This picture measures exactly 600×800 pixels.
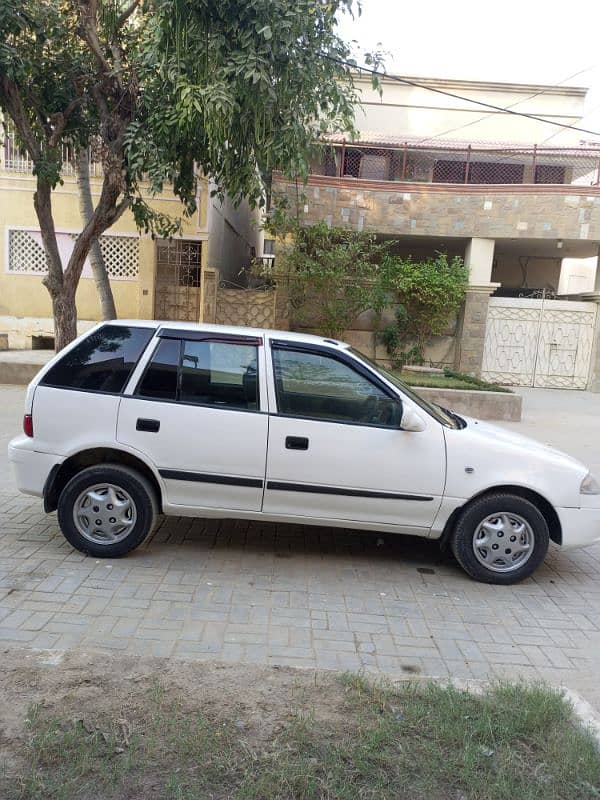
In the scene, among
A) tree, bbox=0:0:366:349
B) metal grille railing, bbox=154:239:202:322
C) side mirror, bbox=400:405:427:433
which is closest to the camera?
side mirror, bbox=400:405:427:433

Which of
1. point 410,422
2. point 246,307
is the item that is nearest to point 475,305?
point 246,307

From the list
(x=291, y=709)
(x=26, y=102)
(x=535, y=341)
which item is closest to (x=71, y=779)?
(x=291, y=709)

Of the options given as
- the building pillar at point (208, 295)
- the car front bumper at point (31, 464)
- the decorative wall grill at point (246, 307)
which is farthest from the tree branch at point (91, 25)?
the decorative wall grill at point (246, 307)

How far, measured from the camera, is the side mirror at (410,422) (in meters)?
4.45

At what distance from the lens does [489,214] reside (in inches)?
626

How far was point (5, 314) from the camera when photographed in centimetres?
1562

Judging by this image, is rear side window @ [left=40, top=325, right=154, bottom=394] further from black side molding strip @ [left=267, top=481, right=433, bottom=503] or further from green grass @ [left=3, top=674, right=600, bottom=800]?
green grass @ [left=3, top=674, right=600, bottom=800]

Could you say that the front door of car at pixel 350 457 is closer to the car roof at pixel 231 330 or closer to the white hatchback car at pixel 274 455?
the white hatchback car at pixel 274 455

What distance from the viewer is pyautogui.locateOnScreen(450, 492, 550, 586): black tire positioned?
4.53 meters

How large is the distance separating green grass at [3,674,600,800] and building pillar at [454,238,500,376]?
45.7 feet

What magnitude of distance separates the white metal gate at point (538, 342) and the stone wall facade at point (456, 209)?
1938 millimetres

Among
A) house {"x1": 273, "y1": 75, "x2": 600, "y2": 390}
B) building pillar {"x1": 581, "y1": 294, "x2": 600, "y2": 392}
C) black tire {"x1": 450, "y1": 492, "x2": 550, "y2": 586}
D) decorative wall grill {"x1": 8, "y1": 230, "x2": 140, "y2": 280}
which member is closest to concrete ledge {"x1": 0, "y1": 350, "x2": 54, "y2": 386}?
decorative wall grill {"x1": 8, "y1": 230, "x2": 140, "y2": 280}

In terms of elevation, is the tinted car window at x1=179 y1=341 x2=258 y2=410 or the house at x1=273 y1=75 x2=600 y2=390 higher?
the house at x1=273 y1=75 x2=600 y2=390

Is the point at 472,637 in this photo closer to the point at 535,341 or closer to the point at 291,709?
the point at 291,709
